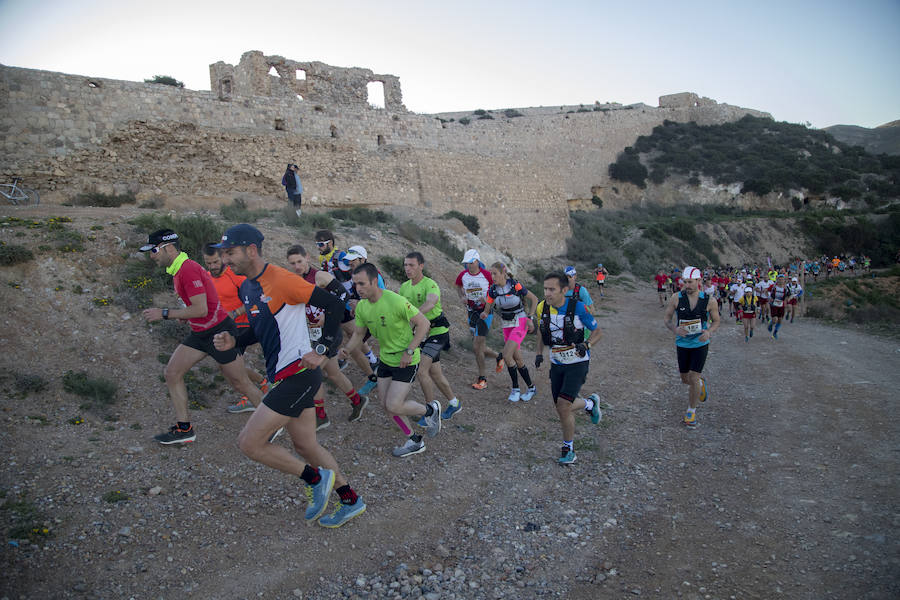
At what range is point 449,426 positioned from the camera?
22.3 ft

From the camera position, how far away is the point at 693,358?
7227 millimetres

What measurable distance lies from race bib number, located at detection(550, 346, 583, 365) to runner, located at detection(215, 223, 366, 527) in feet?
8.52

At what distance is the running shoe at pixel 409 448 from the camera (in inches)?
229

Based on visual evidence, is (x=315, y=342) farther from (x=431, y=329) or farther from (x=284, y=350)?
(x=284, y=350)

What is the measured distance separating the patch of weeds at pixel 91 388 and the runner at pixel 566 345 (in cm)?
480

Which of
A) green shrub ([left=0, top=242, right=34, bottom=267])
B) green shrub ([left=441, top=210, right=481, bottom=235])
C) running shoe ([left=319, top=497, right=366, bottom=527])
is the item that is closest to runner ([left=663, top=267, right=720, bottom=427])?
running shoe ([left=319, top=497, right=366, bottom=527])

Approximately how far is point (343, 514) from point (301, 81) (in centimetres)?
2100

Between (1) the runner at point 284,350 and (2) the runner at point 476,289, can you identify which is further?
(2) the runner at point 476,289

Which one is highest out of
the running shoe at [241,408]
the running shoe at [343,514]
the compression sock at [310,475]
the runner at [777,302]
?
the compression sock at [310,475]

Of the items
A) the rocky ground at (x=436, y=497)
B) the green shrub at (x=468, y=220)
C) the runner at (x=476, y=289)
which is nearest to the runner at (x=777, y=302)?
the rocky ground at (x=436, y=497)

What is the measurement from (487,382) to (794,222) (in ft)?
142

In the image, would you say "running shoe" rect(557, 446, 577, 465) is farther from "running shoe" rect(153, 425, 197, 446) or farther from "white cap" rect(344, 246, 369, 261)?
"running shoe" rect(153, 425, 197, 446)

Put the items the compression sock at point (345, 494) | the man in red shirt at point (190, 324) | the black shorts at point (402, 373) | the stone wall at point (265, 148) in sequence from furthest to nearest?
the stone wall at point (265, 148), the black shorts at point (402, 373), the man in red shirt at point (190, 324), the compression sock at point (345, 494)

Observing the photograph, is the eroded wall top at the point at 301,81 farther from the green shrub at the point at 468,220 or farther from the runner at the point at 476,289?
the runner at the point at 476,289
